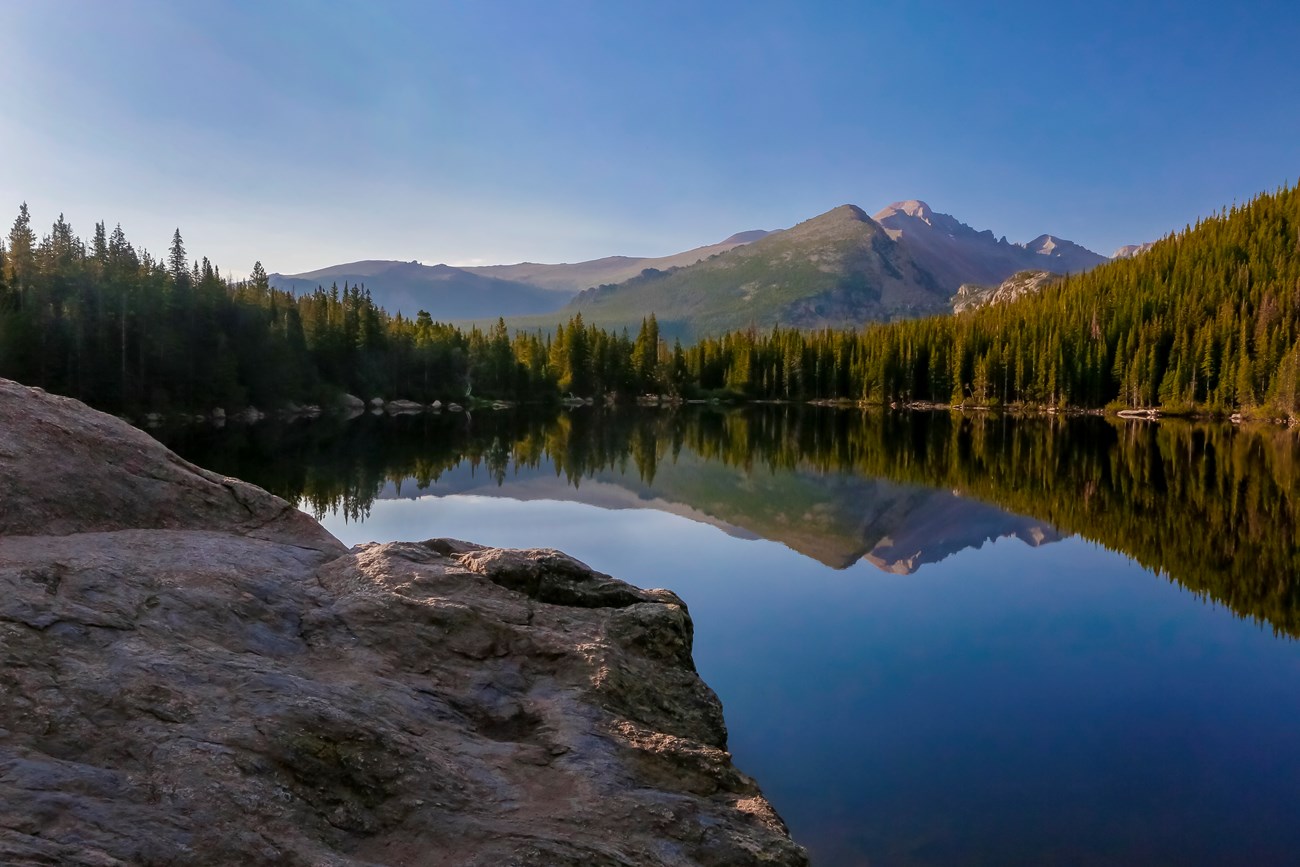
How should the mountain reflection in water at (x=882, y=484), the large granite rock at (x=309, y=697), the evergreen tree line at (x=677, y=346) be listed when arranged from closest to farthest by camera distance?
the large granite rock at (x=309, y=697) < the mountain reflection in water at (x=882, y=484) < the evergreen tree line at (x=677, y=346)

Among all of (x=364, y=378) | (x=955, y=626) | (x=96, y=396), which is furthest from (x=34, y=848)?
(x=364, y=378)

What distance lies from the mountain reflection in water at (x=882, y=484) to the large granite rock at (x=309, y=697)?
44.6 ft

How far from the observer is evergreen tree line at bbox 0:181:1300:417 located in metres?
66.0

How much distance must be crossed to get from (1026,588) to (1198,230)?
186328 millimetres

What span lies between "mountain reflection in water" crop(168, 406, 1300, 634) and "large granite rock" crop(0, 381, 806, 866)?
13.6m

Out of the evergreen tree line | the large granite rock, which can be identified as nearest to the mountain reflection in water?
the large granite rock

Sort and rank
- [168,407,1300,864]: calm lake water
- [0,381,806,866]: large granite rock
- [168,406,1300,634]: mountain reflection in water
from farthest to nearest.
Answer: [168,406,1300,634]: mountain reflection in water, [168,407,1300,864]: calm lake water, [0,381,806,866]: large granite rock

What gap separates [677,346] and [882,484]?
11971cm

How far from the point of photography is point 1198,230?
161500mm

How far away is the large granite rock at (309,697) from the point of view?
4.06 m

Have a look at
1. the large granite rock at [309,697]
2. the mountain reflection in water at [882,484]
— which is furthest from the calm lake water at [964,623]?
the large granite rock at [309,697]

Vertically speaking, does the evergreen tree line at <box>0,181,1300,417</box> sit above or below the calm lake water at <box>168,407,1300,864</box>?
above

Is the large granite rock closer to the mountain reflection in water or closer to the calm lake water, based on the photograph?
the calm lake water

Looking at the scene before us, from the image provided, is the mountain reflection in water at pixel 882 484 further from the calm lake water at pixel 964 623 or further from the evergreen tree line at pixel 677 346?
the evergreen tree line at pixel 677 346
